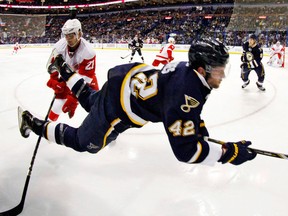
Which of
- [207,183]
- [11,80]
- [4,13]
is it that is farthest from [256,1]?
[4,13]

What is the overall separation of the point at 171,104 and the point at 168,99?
0.11 feet

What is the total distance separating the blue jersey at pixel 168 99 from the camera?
4.28ft

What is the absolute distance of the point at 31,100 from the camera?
4.46 meters

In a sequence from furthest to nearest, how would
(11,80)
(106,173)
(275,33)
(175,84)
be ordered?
1. (275,33)
2. (11,80)
3. (106,173)
4. (175,84)

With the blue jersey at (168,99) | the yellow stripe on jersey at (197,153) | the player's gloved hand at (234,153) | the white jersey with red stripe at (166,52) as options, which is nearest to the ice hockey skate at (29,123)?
the blue jersey at (168,99)

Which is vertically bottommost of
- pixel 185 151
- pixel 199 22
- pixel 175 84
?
pixel 199 22

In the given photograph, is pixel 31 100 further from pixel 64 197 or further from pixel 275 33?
pixel 275 33

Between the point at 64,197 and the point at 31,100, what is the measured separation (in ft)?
9.65

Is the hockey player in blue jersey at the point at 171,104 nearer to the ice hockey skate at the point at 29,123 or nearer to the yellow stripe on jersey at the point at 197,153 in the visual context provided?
the yellow stripe on jersey at the point at 197,153

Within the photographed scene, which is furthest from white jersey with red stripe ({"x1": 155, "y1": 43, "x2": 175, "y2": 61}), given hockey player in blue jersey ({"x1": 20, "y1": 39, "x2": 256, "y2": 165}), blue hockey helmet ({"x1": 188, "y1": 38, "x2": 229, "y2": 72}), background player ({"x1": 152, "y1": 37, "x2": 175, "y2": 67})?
blue hockey helmet ({"x1": 188, "y1": 38, "x2": 229, "y2": 72})

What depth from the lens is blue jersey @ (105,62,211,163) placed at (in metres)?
1.30

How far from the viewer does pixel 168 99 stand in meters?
1.33

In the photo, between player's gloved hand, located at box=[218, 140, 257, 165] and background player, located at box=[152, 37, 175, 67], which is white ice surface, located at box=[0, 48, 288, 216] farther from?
background player, located at box=[152, 37, 175, 67]

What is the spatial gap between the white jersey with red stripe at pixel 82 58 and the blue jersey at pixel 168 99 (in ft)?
3.59
